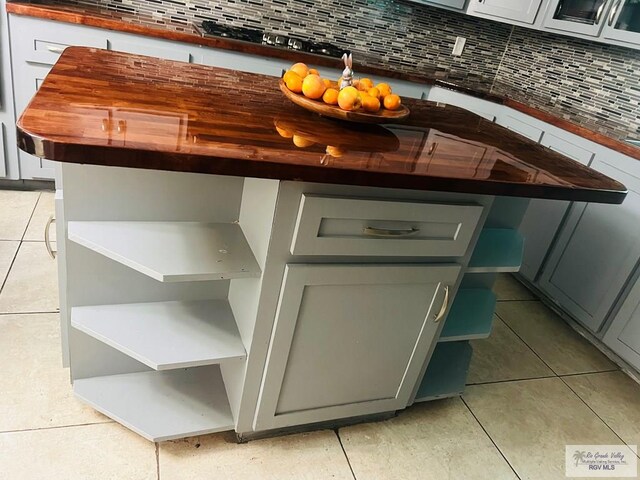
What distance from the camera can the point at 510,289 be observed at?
2.70 m

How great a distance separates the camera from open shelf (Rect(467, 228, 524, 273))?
148 cm

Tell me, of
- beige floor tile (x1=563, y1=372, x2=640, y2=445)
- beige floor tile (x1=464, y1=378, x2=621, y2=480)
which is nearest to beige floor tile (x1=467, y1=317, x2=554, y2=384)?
beige floor tile (x1=464, y1=378, x2=621, y2=480)

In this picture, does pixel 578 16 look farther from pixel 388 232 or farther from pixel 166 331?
pixel 166 331

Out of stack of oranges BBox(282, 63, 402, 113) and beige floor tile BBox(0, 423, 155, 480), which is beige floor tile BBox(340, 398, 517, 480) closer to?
beige floor tile BBox(0, 423, 155, 480)

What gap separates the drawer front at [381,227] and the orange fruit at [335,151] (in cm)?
10

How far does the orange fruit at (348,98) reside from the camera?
1.27 meters

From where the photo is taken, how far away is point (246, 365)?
127cm

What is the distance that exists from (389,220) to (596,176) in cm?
70

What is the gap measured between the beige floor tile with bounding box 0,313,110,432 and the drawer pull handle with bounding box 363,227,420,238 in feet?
3.38

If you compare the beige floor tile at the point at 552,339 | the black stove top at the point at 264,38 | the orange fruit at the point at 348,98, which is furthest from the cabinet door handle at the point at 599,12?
the orange fruit at the point at 348,98

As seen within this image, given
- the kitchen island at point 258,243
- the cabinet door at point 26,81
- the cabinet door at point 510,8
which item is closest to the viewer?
the kitchen island at point 258,243

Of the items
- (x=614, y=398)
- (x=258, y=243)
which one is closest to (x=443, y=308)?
(x=258, y=243)

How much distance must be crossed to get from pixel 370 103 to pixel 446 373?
1046 millimetres

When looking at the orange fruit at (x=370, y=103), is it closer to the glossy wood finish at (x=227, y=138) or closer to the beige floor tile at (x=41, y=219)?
the glossy wood finish at (x=227, y=138)
